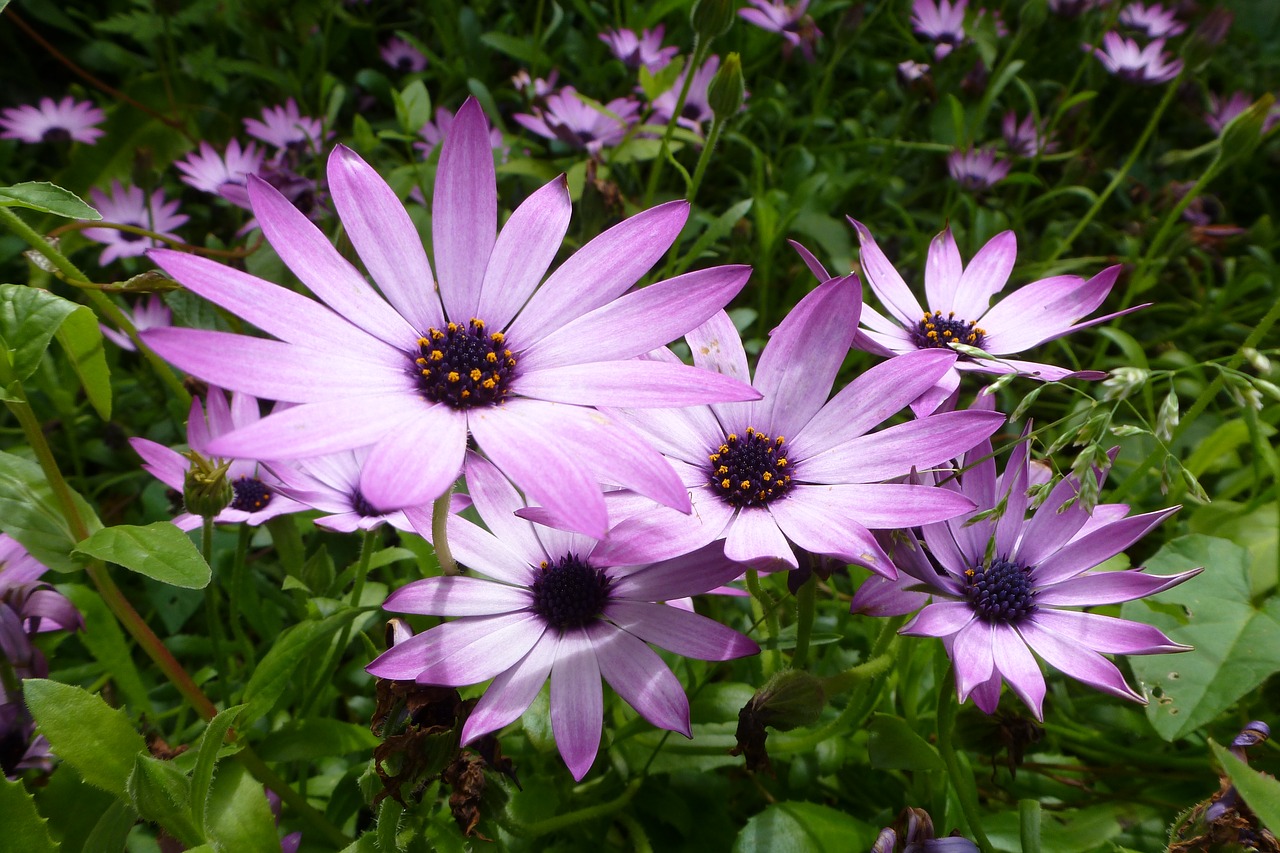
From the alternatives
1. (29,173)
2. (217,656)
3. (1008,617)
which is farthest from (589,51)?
(1008,617)

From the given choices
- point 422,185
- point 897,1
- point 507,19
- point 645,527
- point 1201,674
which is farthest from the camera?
point 897,1

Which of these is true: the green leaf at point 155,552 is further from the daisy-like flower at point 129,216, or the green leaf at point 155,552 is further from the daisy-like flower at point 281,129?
the daisy-like flower at point 281,129

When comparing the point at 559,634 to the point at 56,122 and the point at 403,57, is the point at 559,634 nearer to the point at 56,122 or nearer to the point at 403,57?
the point at 403,57

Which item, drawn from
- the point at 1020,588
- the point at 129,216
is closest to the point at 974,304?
the point at 1020,588

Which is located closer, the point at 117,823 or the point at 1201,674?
the point at 117,823

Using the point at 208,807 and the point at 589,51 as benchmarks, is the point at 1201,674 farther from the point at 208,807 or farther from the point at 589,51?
the point at 589,51

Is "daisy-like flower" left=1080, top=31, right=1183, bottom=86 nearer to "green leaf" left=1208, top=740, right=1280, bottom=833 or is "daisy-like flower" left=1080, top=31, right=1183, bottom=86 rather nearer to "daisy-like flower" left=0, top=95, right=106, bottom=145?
"green leaf" left=1208, top=740, right=1280, bottom=833
